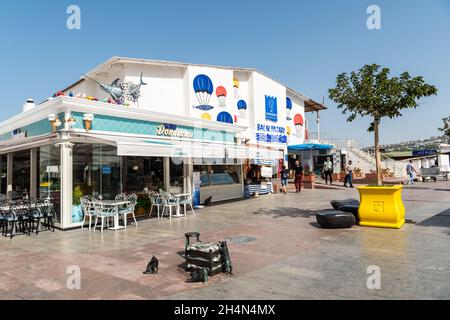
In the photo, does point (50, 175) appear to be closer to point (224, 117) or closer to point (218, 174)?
point (218, 174)

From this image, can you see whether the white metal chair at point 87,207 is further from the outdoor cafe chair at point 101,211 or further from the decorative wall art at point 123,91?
the decorative wall art at point 123,91

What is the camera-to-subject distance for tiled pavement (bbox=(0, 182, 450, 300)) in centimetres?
433

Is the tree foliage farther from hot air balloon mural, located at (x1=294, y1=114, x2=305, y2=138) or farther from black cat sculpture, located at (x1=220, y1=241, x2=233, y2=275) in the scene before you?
hot air balloon mural, located at (x1=294, y1=114, x2=305, y2=138)

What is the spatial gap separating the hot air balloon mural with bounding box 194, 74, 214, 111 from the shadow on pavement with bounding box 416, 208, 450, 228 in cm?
1320

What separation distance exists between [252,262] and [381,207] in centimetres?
458

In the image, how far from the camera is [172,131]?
43.2 feet

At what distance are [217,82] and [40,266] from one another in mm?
16063

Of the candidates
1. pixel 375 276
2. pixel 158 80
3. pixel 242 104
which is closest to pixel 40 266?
pixel 375 276

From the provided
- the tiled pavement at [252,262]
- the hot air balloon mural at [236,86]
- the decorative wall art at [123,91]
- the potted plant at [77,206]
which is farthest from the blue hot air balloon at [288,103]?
Result: the potted plant at [77,206]

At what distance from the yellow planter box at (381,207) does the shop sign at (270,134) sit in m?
13.8

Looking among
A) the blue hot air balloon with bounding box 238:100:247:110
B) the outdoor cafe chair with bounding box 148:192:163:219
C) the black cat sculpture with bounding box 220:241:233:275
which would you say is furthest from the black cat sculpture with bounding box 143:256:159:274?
the blue hot air balloon with bounding box 238:100:247:110

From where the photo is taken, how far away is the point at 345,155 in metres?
31.2

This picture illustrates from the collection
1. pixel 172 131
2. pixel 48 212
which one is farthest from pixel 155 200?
pixel 48 212

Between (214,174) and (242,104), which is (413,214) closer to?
(214,174)
